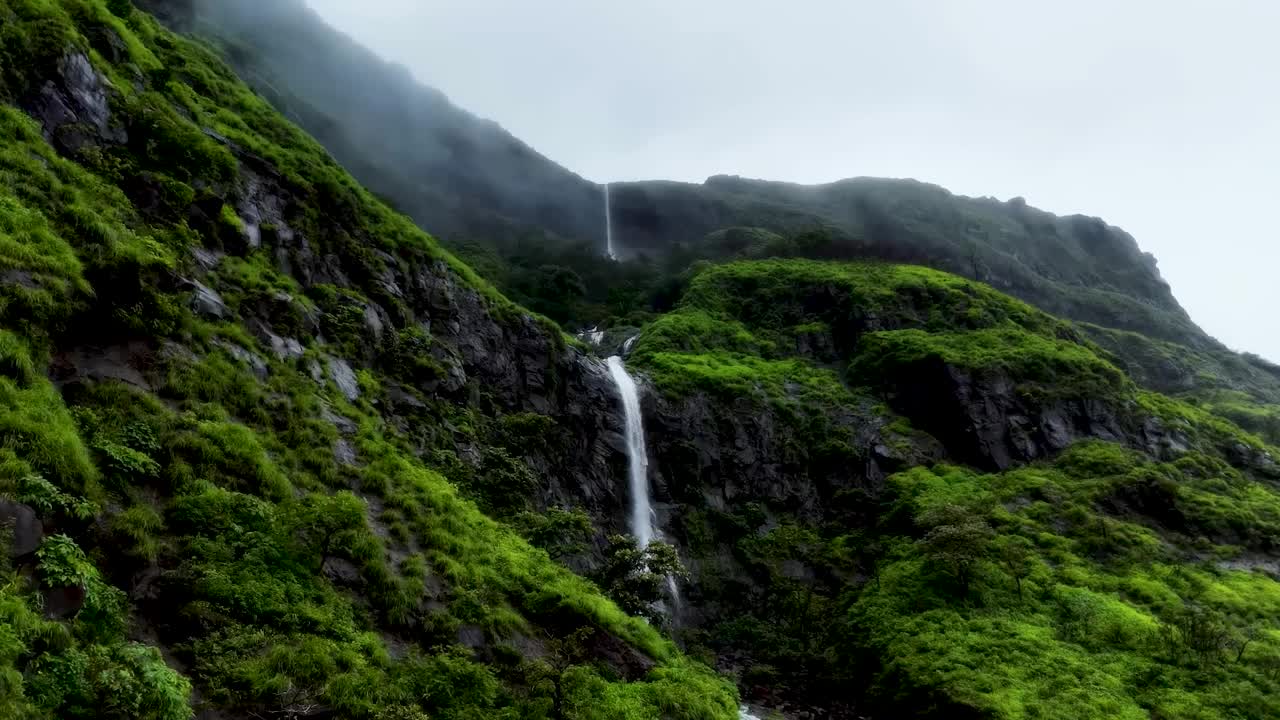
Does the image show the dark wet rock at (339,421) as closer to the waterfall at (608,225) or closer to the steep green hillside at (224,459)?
the steep green hillside at (224,459)

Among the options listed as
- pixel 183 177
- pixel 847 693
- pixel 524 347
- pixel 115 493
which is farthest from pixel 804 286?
pixel 115 493

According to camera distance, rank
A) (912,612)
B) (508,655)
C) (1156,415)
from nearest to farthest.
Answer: (508,655), (912,612), (1156,415)

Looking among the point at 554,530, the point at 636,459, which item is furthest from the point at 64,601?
the point at 636,459

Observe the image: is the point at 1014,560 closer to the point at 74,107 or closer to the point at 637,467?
the point at 637,467

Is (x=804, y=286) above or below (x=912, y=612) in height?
above

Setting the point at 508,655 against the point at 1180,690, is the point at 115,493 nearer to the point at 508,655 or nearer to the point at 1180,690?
the point at 508,655

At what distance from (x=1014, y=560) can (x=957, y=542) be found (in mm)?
4043

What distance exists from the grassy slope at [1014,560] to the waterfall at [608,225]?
43168mm

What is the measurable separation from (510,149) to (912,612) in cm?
10312

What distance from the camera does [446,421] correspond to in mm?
29078

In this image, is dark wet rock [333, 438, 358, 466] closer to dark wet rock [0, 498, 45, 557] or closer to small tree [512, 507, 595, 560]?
small tree [512, 507, 595, 560]

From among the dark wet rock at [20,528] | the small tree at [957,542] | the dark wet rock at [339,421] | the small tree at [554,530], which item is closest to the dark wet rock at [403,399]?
the dark wet rock at [339,421]

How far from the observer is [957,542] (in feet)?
103

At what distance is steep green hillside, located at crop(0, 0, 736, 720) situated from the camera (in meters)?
11.8
